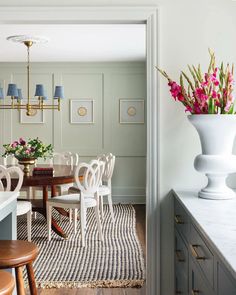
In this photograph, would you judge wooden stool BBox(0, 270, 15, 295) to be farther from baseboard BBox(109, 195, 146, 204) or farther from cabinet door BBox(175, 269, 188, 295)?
baseboard BBox(109, 195, 146, 204)

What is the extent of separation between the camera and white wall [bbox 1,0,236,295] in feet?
9.29

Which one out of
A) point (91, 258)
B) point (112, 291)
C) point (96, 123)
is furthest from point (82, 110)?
point (112, 291)

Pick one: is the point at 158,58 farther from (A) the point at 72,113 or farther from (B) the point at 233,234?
(A) the point at 72,113

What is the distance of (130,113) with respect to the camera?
25.8 ft

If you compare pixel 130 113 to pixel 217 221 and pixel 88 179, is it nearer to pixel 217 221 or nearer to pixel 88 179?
pixel 88 179

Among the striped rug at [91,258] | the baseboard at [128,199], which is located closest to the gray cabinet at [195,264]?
the striped rug at [91,258]

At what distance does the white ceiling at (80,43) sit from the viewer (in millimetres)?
5359

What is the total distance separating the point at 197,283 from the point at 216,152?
789 mm

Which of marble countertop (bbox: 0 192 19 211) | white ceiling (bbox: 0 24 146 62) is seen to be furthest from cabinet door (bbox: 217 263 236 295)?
white ceiling (bbox: 0 24 146 62)

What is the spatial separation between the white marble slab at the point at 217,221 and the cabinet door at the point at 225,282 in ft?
0.17

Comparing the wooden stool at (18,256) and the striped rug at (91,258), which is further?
the striped rug at (91,258)

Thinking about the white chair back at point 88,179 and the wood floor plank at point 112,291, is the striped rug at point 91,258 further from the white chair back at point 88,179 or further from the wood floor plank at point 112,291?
the white chair back at point 88,179

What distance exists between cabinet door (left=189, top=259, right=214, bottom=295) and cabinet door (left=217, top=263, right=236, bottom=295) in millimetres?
162

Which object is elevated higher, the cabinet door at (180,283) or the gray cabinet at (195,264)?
the gray cabinet at (195,264)
